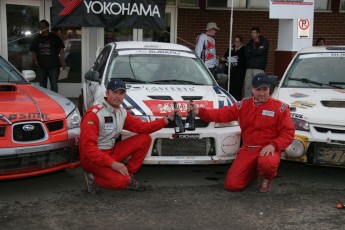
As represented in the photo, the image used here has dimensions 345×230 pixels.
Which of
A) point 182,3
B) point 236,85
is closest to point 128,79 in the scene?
point 236,85

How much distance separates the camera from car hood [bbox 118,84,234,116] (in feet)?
16.5

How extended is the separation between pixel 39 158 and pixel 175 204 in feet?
4.67

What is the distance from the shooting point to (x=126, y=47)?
6.51 m

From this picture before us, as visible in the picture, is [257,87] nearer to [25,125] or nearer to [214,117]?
[214,117]

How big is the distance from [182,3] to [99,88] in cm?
619

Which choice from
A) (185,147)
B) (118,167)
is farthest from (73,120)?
(185,147)

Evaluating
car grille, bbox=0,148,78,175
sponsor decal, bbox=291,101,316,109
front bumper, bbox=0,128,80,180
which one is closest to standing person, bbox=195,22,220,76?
sponsor decal, bbox=291,101,316,109

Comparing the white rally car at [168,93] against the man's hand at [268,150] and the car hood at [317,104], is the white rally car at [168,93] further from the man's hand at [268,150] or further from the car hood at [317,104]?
the car hood at [317,104]

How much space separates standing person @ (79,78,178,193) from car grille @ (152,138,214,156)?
23 centimetres

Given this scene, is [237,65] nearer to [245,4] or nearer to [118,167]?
[245,4]

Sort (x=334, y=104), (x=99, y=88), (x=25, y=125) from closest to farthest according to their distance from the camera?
(x=25, y=125) → (x=334, y=104) → (x=99, y=88)

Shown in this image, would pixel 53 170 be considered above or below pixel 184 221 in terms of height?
above

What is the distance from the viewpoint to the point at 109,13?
8.70 metres

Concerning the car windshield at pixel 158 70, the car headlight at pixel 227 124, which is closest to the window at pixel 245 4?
the car windshield at pixel 158 70
